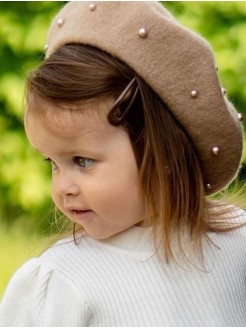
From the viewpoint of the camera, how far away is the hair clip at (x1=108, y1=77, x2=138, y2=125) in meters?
2.04

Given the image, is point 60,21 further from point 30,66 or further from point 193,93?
point 30,66

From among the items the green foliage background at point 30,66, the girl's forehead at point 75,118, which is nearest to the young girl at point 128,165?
the girl's forehead at point 75,118

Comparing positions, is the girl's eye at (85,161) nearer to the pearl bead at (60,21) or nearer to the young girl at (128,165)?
the young girl at (128,165)

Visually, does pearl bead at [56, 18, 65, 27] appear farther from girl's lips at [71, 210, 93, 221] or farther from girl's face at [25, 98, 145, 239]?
girl's lips at [71, 210, 93, 221]

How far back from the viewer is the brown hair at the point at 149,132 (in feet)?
6.73

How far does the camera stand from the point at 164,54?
2.10 metres

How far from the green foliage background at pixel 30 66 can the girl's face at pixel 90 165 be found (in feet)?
6.98

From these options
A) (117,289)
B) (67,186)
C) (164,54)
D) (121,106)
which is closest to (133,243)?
(117,289)

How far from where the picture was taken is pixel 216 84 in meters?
2.15

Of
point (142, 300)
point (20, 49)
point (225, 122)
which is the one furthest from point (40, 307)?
point (20, 49)

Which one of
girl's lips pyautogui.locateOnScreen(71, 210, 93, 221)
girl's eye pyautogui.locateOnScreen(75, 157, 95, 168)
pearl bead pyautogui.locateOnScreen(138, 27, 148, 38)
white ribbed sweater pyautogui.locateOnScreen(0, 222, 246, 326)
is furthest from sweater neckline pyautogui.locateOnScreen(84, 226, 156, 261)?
pearl bead pyautogui.locateOnScreen(138, 27, 148, 38)

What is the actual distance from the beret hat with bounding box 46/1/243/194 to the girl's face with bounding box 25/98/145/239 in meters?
0.15

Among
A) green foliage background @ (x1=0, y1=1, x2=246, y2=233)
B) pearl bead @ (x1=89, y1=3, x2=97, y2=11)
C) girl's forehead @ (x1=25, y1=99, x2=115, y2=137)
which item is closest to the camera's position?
girl's forehead @ (x1=25, y1=99, x2=115, y2=137)

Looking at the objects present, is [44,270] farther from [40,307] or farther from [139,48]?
[139,48]
